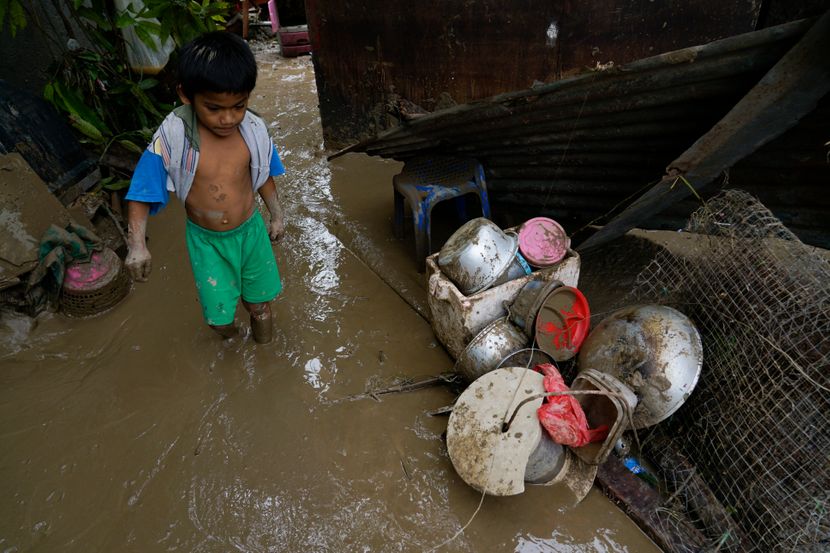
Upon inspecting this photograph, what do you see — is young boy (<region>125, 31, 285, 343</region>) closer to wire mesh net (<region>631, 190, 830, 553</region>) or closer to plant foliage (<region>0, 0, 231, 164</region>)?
plant foliage (<region>0, 0, 231, 164</region>)

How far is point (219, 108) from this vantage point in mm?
2244

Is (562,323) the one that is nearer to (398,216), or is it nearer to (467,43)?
(398,216)

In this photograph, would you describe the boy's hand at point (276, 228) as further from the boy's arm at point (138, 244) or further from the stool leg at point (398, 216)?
the stool leg at point (398, 216)

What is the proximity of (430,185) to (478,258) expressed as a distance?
110 centimetres

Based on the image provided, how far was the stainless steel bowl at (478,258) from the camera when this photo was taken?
9.35 feet

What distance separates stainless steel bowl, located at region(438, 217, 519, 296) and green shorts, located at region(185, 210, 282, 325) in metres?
1.16

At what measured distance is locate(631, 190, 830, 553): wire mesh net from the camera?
6.62 ft

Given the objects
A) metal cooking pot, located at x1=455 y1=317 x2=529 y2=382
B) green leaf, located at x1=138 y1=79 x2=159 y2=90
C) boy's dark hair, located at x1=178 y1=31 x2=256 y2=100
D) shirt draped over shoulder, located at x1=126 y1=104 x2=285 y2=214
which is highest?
boy's dark hair, located at x1=178 y1=31 x2=256 y2=100

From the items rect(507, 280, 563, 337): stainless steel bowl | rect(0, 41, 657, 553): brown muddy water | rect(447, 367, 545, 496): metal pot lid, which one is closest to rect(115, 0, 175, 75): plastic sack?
rect(0, 41, 657, 553): brown muddy water

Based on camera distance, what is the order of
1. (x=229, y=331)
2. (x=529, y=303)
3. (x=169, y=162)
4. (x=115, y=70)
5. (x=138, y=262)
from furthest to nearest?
(x=115, y=70), (x=229, y=331), (x=529, y=303), (x=138, y=262), (x=169, y=162)

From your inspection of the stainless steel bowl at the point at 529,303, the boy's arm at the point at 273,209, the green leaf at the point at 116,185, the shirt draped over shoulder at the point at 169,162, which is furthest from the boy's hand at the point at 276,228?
the green leaf at the point at 116,185

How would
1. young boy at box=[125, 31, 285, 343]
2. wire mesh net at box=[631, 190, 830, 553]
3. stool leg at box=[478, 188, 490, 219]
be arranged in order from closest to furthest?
wire mesh net at box=[631, 190, 830, 553] < young boy at box=[125, 31, 285, 343] < stool leg at box=[478, 188, 490, 219]

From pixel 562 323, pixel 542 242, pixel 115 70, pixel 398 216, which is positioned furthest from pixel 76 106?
pixel 562 323

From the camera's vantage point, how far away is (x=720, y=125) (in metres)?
2.38
